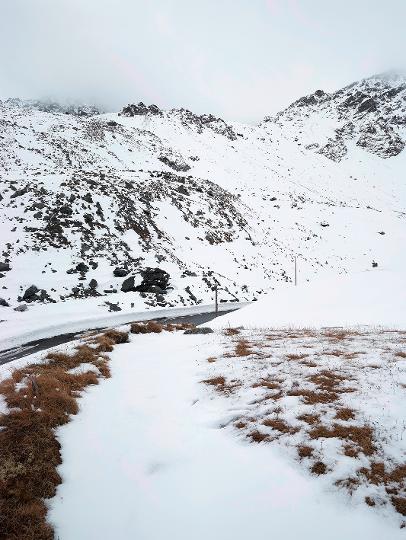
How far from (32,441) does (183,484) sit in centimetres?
293

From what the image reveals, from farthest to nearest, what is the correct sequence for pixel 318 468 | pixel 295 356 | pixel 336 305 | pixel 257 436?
pixel 336 305 → pixel 295 356 → pixel 257 436 → pixel 318 468

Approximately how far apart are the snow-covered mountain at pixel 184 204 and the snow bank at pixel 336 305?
44.9ft

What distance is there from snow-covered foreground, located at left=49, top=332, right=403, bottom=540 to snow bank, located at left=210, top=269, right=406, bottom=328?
51.0ft

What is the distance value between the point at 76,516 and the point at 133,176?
61.1 m

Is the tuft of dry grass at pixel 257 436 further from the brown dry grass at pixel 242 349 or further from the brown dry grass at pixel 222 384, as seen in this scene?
the brown dry grass at pixel 242 349

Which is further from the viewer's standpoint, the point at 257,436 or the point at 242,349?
the point at 242,349

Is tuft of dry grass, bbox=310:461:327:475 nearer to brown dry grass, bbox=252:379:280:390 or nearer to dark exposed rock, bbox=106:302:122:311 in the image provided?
brown dry grass, bbox=252:379:280:390

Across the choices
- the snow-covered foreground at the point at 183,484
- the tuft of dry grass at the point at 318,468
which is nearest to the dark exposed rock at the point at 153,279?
the snow-covered foreground at the point at 183,484

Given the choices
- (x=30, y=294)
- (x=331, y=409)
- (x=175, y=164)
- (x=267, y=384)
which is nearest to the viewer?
(x=331, y=409)

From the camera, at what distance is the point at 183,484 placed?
5773 mm

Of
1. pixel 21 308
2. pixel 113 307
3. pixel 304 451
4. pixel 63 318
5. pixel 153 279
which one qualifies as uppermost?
pixel 153 279

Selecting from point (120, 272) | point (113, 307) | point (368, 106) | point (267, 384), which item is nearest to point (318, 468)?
point (267, 384)

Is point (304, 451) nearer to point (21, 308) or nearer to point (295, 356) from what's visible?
point (295, 356)

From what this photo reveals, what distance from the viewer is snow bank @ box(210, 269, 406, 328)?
22.2 m
